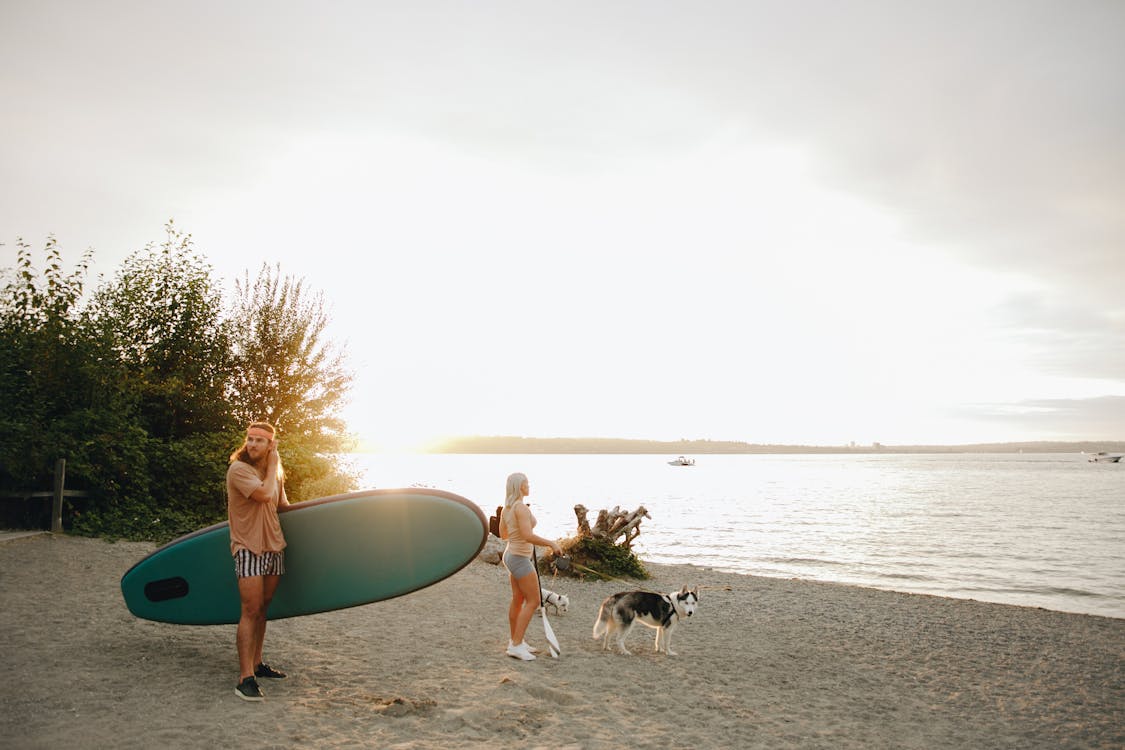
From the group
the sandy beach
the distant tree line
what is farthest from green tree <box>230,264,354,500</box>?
the sandy beach

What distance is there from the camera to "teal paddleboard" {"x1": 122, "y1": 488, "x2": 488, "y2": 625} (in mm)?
5922

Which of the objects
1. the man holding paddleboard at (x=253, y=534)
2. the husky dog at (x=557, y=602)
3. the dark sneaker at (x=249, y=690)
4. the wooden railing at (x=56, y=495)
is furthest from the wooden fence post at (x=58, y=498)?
the dark sneaker at (x=249, y=690)

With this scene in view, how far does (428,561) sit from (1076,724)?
20.0 ft

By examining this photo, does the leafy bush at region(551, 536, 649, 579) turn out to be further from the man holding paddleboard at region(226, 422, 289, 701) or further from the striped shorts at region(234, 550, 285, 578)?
the striped shorts at region(234, 550, 285, 578)

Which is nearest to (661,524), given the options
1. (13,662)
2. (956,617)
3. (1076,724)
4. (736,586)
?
(736,586)

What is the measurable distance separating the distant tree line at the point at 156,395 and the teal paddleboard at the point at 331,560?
7225 mm

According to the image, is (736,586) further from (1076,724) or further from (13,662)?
(13,662)

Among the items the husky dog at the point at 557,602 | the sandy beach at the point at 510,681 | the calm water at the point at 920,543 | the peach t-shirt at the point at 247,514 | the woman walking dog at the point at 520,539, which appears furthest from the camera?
the calm water at the point at 920,543

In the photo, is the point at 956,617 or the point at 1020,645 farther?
the point at 956,617

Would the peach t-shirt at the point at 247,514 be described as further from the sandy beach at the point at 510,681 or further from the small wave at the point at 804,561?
the small wave at the point at 804,561

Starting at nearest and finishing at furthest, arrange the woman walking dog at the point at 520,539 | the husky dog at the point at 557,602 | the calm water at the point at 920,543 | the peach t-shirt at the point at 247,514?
the peach t-shirt at the point at 247,514, the woman walking dog at the point at 520,539, the husky dog at the point at 557,602, the calm water at the point at 920,543

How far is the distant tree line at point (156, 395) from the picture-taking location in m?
12.2

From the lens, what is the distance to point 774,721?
5461 mm

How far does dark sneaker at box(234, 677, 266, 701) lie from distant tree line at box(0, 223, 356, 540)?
347 inches
